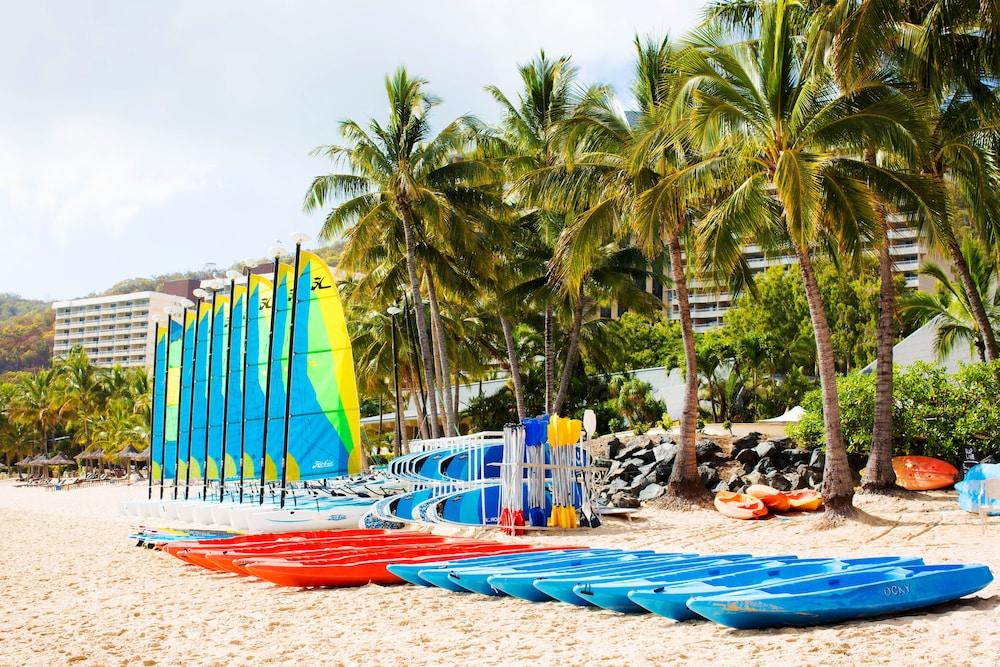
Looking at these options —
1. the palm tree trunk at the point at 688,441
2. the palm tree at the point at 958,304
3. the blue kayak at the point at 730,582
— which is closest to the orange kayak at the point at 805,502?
the palm tree trunk at the point at 688,441

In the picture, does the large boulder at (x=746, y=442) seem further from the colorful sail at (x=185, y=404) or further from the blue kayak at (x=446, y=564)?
the colorful sail at (x=185, y=404)

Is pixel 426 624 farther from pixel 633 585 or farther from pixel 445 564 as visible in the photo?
pixel 445 564

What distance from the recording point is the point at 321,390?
708 inches

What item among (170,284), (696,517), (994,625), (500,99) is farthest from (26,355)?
(994,625)

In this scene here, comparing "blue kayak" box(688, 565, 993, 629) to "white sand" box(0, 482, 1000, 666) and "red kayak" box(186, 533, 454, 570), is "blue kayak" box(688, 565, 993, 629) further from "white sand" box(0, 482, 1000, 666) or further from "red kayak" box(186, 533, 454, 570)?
"red kayak" box(186, 533, 454, 570)

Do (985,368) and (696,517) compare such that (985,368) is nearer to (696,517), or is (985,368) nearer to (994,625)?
(696,517)

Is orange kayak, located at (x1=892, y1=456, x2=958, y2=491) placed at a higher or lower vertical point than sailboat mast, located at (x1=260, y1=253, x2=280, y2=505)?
lower

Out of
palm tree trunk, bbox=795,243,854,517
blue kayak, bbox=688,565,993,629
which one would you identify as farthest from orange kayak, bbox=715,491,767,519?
blue kayak, bbox=688,565,993,629

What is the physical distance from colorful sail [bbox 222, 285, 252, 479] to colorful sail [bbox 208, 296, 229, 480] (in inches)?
10.1

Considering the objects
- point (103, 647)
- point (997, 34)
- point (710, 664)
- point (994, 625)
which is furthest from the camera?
point (997, 34)

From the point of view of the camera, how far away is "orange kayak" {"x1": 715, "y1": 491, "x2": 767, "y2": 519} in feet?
56.4

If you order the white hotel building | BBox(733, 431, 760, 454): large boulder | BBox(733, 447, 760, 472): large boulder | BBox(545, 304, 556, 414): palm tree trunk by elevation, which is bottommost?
BBox(733, 447, 760, 472): large boulder

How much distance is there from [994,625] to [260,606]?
7.31 m

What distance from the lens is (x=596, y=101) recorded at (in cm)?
2044
